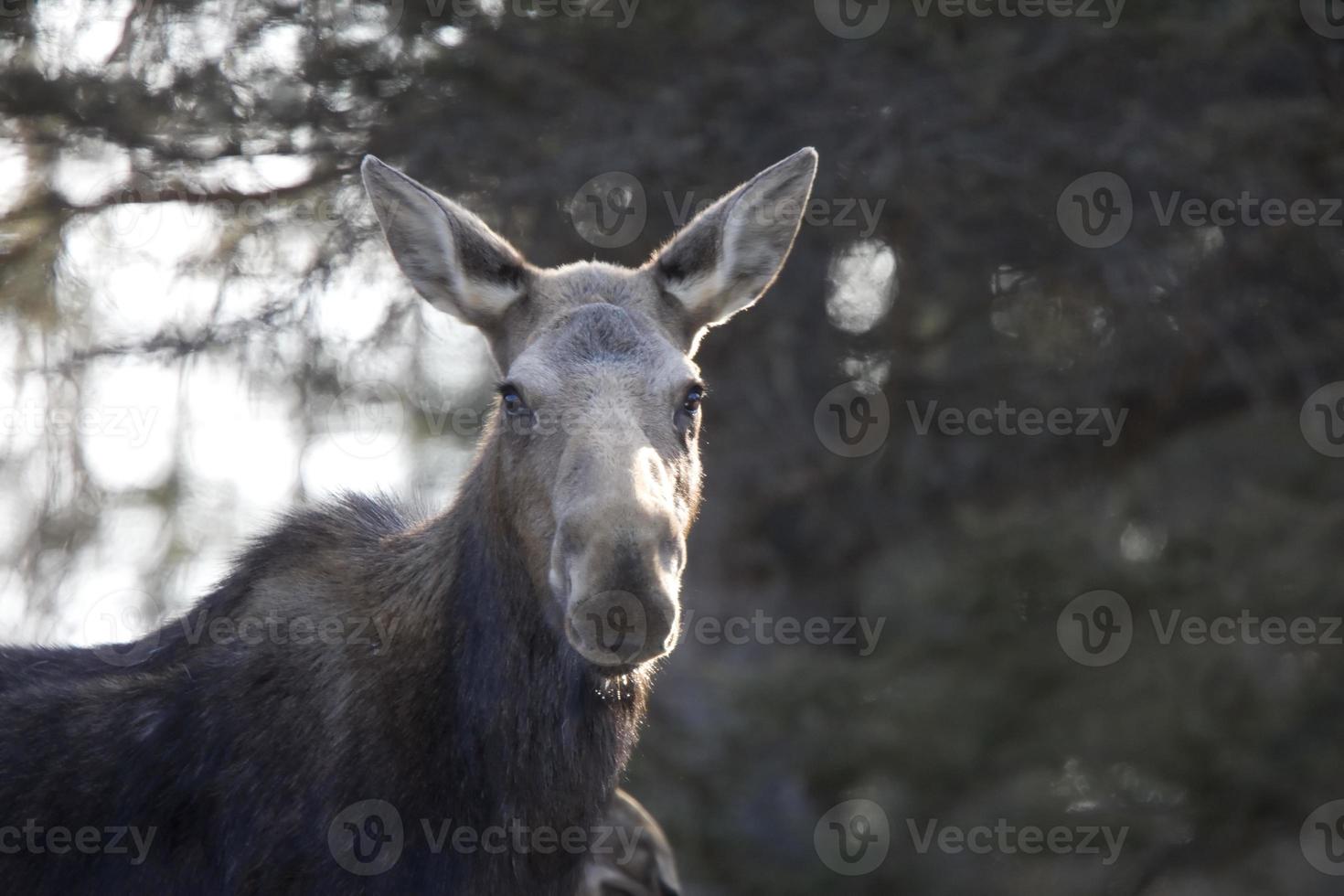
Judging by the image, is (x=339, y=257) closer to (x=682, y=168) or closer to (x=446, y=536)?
(x=682, y=168)

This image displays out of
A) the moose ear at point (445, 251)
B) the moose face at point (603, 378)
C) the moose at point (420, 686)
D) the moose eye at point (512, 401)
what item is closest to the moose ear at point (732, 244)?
the moose face at point (603, 378)

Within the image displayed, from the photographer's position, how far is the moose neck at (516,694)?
496 centimetres

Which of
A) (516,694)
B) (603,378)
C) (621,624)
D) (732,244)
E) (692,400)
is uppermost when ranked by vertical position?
(732,244)

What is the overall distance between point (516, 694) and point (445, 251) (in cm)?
179

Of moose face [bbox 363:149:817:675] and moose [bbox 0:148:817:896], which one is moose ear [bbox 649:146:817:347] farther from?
moose [bbox 0:148:817:896]

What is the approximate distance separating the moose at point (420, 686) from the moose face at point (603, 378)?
0.04ft

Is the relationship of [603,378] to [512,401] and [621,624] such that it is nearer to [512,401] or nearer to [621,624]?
[512,401]

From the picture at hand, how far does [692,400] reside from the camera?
537cm

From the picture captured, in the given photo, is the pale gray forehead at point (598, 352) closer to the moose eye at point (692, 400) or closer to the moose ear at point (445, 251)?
the moose eye at point (692, 400)

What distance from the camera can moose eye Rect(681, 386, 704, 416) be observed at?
5324 millimetres

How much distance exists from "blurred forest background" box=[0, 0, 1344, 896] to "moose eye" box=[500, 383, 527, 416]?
4.16 meters

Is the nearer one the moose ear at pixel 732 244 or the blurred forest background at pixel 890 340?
the moose ear at pixel 732 244

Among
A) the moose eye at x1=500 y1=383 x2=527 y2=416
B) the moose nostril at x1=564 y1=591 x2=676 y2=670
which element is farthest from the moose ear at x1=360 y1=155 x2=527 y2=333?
the moose nostril at x1=564 y1=591 x2=676 y2=670

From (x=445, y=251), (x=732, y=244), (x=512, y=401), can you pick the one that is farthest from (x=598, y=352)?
(x=732, y=244)
